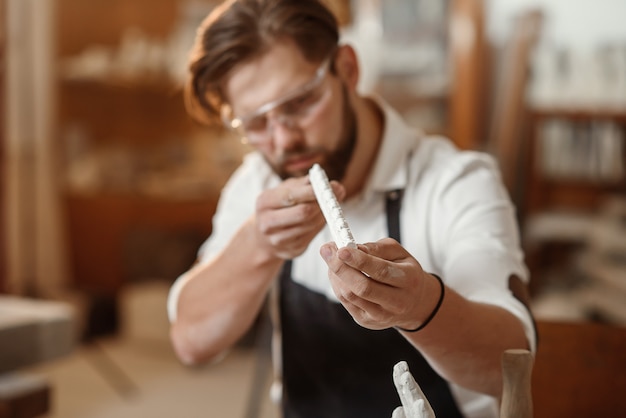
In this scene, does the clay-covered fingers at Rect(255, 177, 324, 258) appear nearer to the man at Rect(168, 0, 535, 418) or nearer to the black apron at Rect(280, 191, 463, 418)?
the man at Rect(168, 0, 535, 418)

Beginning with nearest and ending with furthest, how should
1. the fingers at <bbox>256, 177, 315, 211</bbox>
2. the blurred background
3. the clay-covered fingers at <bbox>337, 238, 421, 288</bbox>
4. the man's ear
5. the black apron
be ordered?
the clay-covered fingers at <bbox>337, 238, 421, 288</bbox>, the fingers at <bbox>256, 177, 315, 211</bbox>, the black apron, the man's ear, the blurred background

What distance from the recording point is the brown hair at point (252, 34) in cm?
123

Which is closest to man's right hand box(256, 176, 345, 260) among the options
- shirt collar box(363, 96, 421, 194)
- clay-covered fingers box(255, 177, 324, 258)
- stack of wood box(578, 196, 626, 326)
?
Result: clay-covered fingers box(255, 177, 324, 258)

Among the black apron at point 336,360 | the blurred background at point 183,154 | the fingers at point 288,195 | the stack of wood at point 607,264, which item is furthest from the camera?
the blurred background at point 183,154

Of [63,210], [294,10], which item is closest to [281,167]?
[294,10]

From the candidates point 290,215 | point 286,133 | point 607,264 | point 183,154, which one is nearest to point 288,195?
point 290,215

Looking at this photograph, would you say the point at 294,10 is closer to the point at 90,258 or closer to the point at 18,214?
the point at 18,214

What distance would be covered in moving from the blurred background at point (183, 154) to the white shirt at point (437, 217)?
49.1 inches

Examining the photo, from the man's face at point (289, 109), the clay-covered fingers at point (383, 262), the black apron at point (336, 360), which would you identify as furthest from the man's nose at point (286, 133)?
the clay-covered fingers at point (383, 262)

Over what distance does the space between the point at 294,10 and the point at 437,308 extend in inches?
24.0

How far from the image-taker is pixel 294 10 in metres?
1.25

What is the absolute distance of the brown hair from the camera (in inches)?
48.4

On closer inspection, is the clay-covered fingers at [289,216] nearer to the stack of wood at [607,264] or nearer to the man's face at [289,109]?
the man's face at [289,109]

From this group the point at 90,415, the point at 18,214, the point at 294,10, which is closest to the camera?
the point at 294,10
